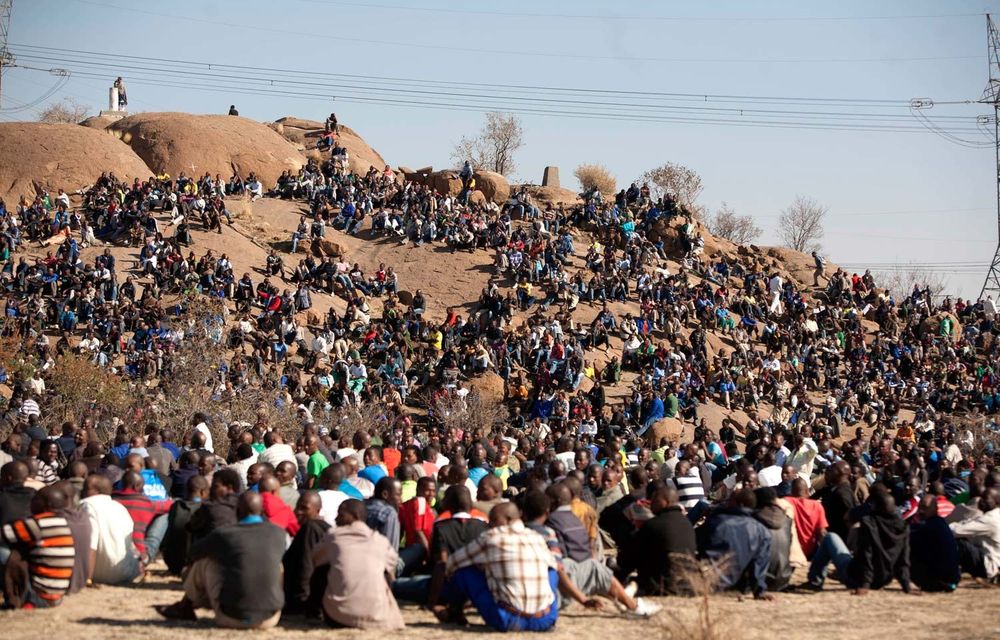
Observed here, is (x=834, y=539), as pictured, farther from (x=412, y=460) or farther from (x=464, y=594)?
(x=412, y=460)

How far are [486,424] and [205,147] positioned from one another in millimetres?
26765

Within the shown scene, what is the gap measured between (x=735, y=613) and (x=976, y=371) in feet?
98.4

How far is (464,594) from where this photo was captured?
9008 millimetres

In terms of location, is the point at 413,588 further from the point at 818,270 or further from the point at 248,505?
the point at 818,270

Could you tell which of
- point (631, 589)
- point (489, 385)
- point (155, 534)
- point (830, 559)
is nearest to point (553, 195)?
point (489, 385)

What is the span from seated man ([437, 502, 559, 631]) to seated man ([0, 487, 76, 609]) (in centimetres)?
313

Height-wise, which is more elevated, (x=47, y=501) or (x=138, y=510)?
(x=47, y=501)

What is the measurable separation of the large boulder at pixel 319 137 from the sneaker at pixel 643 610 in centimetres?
4541

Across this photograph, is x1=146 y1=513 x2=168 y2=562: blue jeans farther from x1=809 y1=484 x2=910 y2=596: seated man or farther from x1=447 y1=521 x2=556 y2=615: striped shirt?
x1=809 y1=484 x2=910 y2=596: seated man

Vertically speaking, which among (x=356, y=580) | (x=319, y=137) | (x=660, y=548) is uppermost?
(x=319, y=137)

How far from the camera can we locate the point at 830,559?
11.0 metres

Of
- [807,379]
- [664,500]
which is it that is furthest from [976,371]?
[664,500]

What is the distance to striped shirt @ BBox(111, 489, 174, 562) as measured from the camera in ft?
34.2

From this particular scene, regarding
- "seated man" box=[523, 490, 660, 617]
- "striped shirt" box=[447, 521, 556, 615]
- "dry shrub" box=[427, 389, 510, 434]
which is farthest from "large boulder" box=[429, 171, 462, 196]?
"striped shirt" box=[447, 521, 556, 615]
